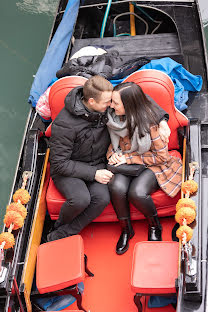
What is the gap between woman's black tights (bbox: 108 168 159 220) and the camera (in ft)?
10.2

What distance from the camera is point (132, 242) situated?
3.34 metres

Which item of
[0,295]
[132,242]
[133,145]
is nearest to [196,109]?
[133,145]

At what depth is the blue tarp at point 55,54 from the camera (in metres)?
3.97

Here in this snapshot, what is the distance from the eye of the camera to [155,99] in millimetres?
3285

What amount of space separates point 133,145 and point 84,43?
1.44m

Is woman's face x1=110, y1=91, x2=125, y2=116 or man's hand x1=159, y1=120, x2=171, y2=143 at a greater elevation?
woman's face x1=110, y1=91, x2=125, y2=116

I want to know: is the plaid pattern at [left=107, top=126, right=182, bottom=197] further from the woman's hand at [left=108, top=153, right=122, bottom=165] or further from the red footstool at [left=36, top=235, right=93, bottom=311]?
the red footstool at [left=36, top=235, right=93, bottom=311]

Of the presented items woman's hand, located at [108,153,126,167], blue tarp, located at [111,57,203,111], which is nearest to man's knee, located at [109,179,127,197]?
woman's hand, located at [108,153,126,167]

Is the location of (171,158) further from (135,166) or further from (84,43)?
(84,43)

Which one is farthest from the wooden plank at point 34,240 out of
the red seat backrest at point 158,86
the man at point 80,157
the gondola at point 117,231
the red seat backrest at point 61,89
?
the red seat backrest at point 158,86

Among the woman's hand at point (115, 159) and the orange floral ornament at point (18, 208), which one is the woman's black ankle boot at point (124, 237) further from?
the orange floral ornament at point (18, 208)

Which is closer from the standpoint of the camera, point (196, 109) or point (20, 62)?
point (196, 109)

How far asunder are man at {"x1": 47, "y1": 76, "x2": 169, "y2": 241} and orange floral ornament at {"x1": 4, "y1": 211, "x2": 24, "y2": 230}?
33 cm

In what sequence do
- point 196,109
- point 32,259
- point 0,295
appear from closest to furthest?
1. point 0,295
2. point 32,259
3. point 196,109
